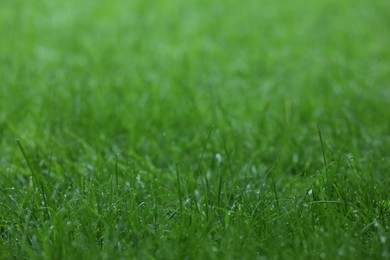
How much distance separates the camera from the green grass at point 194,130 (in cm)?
230

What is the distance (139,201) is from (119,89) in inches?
74.8

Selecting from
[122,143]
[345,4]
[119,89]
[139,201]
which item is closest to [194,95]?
[119,89]

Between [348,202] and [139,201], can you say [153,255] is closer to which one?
[139,201]

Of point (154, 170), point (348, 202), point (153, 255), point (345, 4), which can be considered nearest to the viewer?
point (153, 255)

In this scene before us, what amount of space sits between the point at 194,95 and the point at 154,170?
1.41m

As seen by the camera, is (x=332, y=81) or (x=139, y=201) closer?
(x=139, y=201)

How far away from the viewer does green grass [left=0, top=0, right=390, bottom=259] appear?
230cm

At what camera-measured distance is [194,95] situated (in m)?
4.32

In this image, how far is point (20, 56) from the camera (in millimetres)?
4945

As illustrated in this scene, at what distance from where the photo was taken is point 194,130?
371 cm

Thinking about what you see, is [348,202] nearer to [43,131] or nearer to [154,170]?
[154,170]

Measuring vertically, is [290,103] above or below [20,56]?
below

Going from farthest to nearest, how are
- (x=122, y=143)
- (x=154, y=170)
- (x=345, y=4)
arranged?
(x=345, y=4), (x=122, y=143), (x=154, y=170)

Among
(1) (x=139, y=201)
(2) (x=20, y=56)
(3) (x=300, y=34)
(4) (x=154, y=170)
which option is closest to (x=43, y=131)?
(4) (x=154, y=170)
